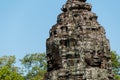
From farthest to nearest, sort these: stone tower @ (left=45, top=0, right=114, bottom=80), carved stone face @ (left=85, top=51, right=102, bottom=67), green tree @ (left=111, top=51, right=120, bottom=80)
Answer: green tree @ (left=111, top=51, right=120, bottom=80), carved stone face @ (left=85, top=51, right=102, bottom=67), stone tower @ (left=45, top=0, right=114, bottom=80)

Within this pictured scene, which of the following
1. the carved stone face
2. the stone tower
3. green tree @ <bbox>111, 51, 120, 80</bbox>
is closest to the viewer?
the stone tower

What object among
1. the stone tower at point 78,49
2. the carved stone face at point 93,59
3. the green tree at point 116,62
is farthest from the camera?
the green tree at point 116,62

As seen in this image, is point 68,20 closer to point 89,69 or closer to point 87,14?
point 87,14

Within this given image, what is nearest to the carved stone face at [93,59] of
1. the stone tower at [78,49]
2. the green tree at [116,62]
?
the stone tower at [78,49]

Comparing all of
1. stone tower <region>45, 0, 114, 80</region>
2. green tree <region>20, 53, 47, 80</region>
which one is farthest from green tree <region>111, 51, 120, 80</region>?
stone tower <region>45, 0, 114, 80</region>

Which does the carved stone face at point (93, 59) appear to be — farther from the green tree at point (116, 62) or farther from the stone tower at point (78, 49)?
the green tree at point (116, 62)

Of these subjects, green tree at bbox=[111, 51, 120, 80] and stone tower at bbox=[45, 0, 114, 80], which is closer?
stone tower at bbox=[45, 0, 114, 80]

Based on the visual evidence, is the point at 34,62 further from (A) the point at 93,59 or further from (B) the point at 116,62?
(A) the point at 93,59

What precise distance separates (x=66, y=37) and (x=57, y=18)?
146 cm

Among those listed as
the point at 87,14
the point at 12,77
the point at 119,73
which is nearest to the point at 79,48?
the point at 87,14

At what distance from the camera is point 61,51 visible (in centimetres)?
1532

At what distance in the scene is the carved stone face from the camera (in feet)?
49.4

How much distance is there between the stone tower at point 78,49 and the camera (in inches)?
587

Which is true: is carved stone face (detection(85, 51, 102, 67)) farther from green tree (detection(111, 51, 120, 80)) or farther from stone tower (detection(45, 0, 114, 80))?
green tree (detection(111, 51, 120, 80))
